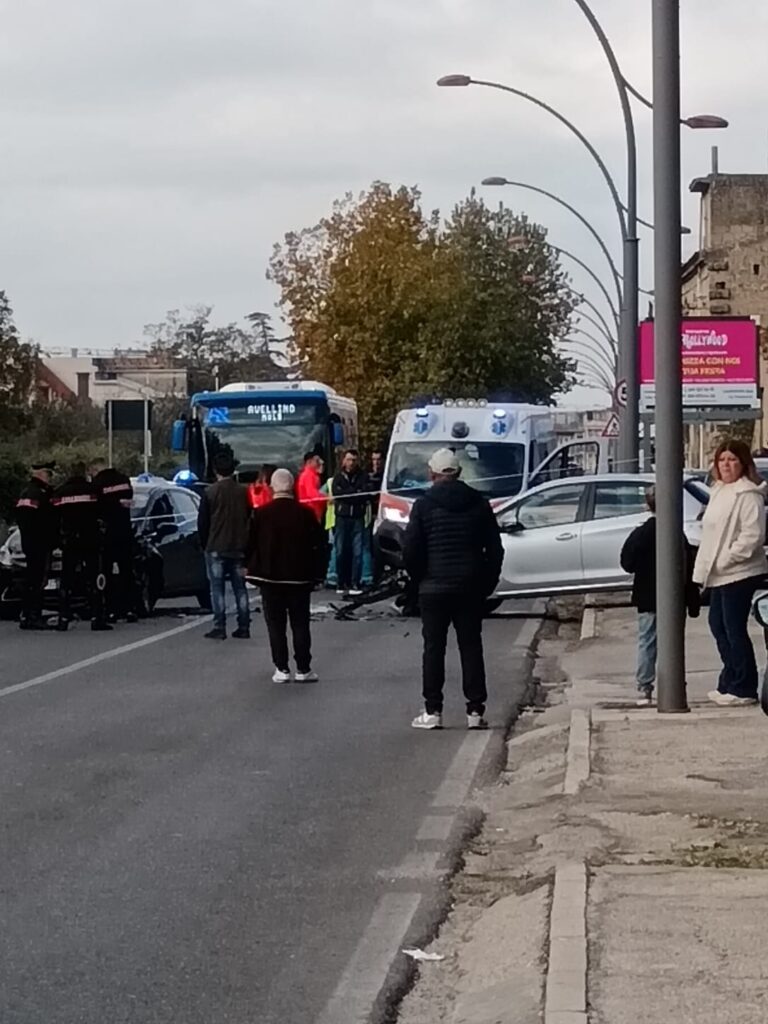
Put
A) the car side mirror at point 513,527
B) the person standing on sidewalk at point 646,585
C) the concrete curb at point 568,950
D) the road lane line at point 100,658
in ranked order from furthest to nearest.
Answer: the car side mirror at point 513,527, the road lane line at point 100,658, the person standing on sidewalk at point 646,585, the concrete curb at point 568,950

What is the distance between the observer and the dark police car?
2275 cm

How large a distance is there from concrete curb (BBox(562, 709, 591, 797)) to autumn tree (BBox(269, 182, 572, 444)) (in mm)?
38858

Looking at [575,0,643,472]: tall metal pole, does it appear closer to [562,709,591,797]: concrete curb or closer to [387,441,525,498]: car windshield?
[387,441,525,498]: car windshield

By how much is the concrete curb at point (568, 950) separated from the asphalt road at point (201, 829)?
679 millimetres

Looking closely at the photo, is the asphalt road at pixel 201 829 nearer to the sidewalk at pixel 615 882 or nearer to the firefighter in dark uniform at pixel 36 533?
the sidewalk at pixel 615 882

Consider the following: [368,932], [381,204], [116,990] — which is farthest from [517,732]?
[381,204]

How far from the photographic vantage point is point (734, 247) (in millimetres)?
83250

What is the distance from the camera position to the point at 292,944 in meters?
7.50

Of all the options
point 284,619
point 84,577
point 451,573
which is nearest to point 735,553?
point 451,573

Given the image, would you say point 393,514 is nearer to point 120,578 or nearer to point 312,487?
point 312,487

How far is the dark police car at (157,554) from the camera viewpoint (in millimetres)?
22750

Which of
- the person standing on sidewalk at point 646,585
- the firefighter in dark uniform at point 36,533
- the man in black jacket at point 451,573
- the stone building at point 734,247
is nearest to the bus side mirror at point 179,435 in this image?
the firefighter in dark uniform at point 36,533

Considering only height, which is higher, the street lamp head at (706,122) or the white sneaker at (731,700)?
the street lamp head at (706,122)

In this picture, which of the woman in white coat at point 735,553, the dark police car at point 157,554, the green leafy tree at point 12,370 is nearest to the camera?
the woman in white coat at point 735,553
